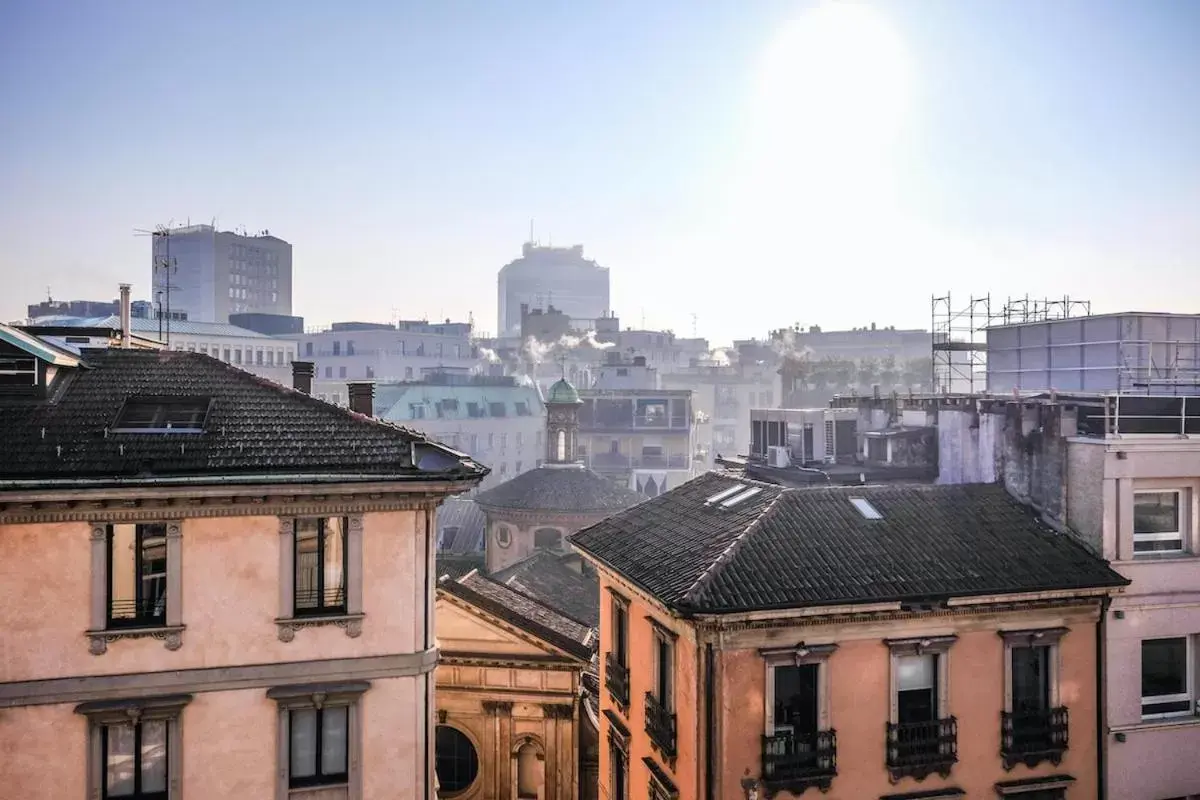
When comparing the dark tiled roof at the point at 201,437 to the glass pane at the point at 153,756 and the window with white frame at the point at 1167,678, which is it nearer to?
the glass pane at the point at 153,756

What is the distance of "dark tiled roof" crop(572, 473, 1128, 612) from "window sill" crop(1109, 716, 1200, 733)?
3.34m

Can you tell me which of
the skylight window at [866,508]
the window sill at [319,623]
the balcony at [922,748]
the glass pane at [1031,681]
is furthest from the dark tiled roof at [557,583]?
the window sill at [319,623]

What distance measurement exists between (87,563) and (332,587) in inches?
161

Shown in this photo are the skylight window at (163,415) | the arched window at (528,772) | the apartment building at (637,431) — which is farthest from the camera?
the apartment building at (637,431)

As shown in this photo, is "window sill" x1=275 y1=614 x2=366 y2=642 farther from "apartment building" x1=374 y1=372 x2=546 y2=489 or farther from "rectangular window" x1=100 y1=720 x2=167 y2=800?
"apartment building" x1=374 y1=372 x2=546 y2=489

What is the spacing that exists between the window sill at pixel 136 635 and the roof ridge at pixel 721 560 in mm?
9041

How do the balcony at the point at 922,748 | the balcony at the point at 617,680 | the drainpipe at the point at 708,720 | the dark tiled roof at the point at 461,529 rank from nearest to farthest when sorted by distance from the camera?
the drainpipe at the point at 708,720 → the balcony at the point at 922,748 → the balcony at the point at 617,680 → the dark tiled roof at the point at 461,529

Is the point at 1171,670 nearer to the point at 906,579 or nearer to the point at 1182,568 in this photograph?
the point at 1182,568

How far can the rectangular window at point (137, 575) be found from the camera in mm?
16609

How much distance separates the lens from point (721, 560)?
19.5 meters

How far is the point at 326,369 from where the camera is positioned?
4099 inches

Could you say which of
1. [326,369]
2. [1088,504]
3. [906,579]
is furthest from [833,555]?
[326,369]

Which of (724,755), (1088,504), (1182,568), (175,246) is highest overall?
(175,246)

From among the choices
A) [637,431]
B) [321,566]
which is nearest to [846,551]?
[321,566]
